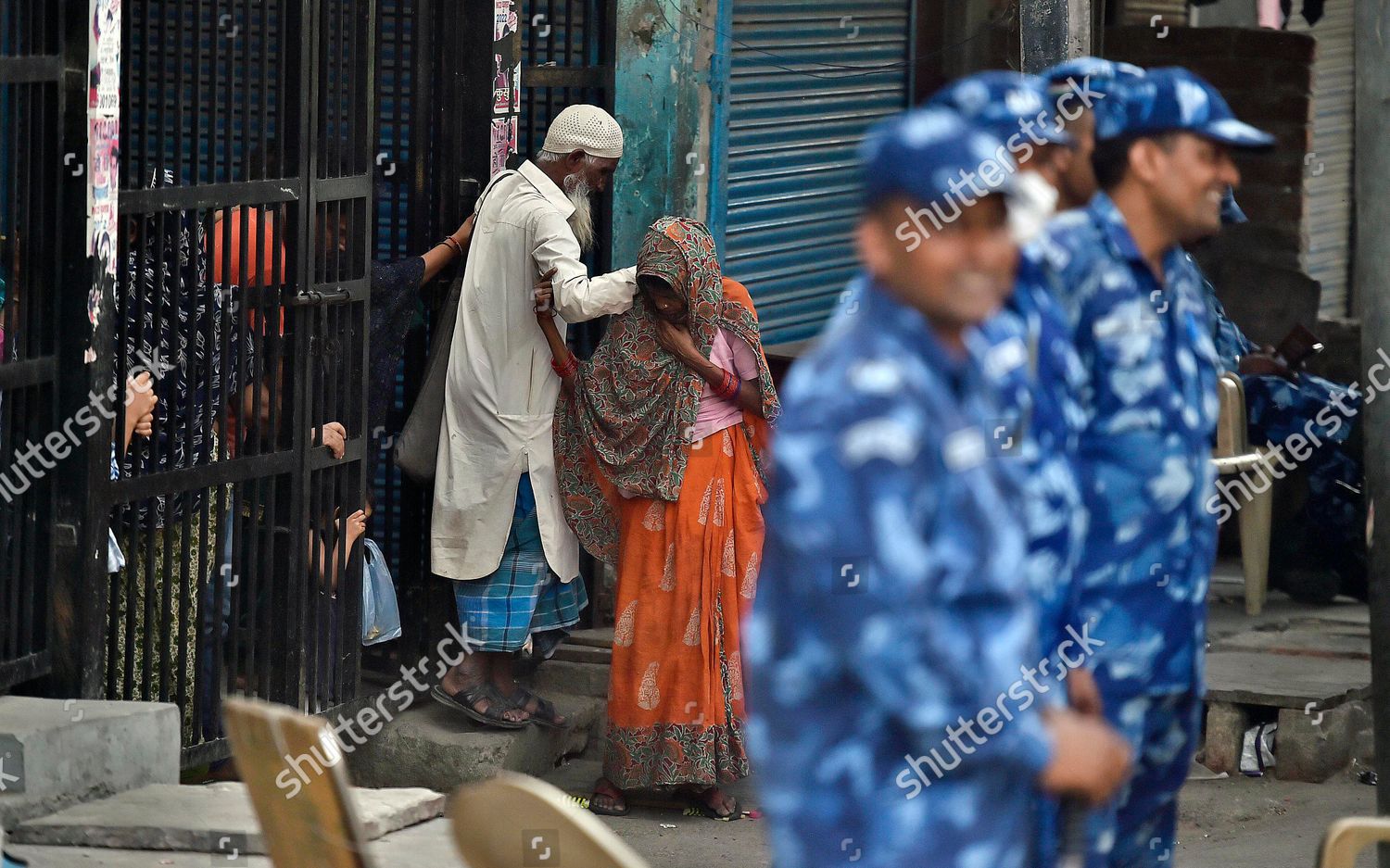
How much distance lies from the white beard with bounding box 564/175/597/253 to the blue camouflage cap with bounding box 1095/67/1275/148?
2.85 metres

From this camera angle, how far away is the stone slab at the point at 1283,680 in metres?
6.44

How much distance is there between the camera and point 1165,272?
11.2 ft

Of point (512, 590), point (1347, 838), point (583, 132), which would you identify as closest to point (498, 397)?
point (512, 590)

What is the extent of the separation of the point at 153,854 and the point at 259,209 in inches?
70.9

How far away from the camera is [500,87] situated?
20.9 feet

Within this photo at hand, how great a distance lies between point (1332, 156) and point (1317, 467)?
135 inches

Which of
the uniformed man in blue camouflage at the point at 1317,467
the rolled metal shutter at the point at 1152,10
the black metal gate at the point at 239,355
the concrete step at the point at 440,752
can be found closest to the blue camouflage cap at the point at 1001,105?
the black metal gate at the point at 239,355

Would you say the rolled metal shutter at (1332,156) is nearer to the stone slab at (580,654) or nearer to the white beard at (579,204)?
the stone slab at (580,654)

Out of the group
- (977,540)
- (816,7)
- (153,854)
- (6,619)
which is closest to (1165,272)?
(977,540)

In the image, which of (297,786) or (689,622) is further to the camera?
(689,622)

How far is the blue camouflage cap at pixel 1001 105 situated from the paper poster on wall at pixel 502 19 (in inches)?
132

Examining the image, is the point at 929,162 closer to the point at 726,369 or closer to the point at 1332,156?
the point at 726,369

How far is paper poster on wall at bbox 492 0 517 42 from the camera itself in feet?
20.7

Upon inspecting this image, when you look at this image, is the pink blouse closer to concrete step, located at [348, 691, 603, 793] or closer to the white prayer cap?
the white prayer cap
